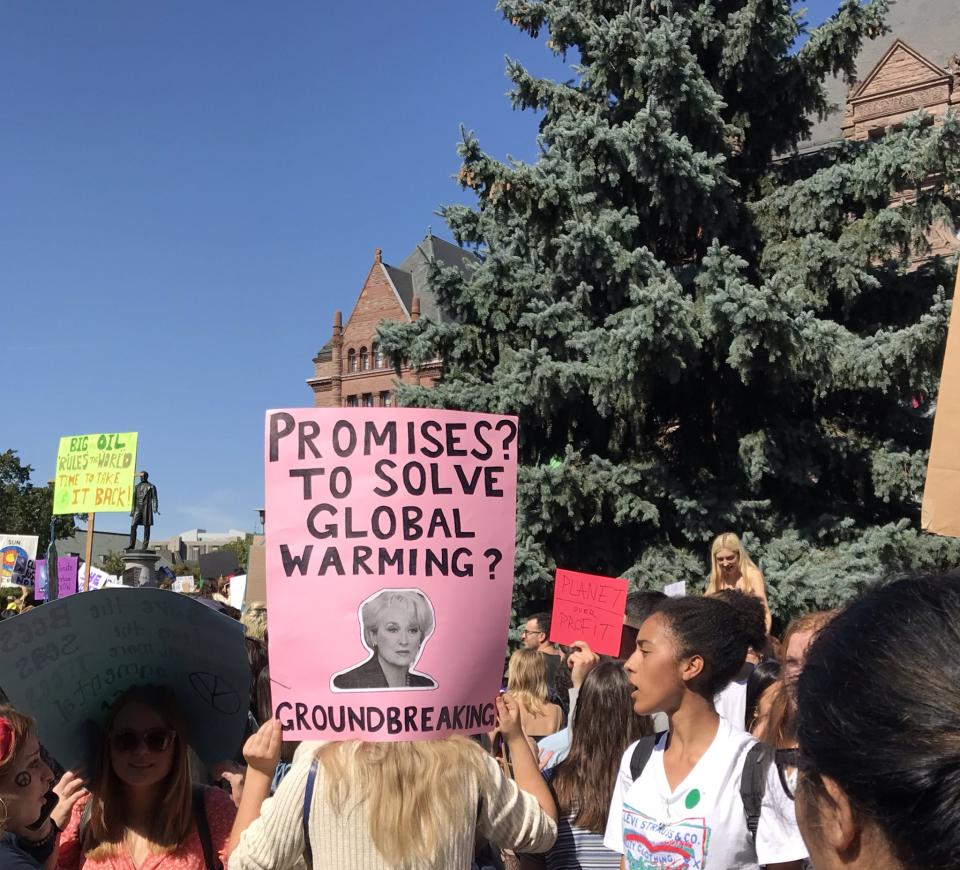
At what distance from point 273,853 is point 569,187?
1007 centimetres

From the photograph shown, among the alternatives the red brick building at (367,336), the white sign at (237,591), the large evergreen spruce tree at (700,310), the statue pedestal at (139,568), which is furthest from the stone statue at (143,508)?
the red brick building at (367,336)

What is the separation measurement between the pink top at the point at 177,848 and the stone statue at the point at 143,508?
13418 millimetres

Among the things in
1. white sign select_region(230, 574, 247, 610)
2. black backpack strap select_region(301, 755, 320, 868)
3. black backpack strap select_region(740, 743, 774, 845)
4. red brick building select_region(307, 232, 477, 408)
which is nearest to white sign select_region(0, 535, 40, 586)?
white sign select_region(230, 574, 247, 610)

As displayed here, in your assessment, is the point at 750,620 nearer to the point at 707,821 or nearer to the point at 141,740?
the point at 707,821

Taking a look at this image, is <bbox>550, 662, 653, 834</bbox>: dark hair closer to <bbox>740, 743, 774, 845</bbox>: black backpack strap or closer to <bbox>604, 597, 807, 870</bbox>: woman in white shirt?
<bbox>604, 597, 807, 870</bbox>: woman in white shirt

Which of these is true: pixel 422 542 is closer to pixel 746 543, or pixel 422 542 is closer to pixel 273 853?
pixel 273 853

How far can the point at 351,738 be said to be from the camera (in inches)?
93.9

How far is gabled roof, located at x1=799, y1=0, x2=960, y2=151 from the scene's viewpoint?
27.3 m

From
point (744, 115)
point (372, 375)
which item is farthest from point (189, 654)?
point (372, 375)

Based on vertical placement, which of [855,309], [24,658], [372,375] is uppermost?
[372,375]

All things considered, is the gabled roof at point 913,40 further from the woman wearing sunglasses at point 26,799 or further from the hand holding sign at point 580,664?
the woman wearing sunglasses at point 26,799

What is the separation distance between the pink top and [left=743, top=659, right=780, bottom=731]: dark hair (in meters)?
2.16

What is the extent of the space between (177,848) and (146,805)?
157 millimetres

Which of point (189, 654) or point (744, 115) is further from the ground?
point (744, 115)
